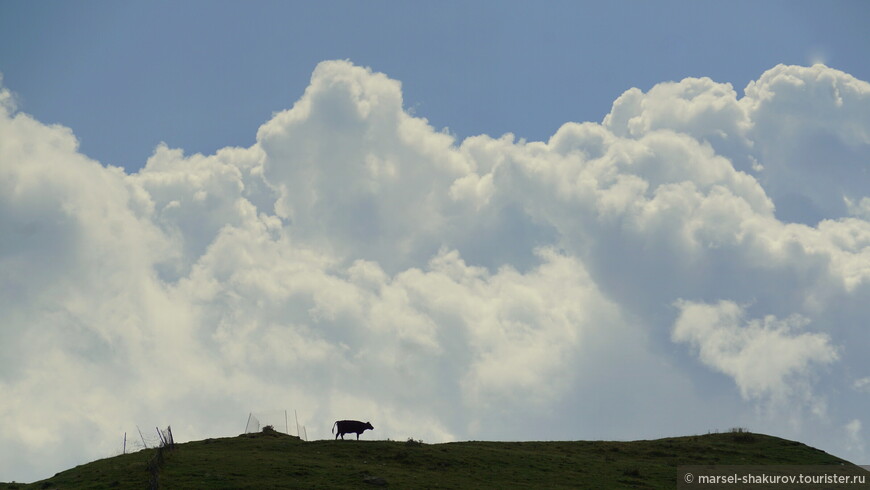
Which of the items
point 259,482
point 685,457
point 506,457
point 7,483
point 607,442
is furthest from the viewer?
point 607,442

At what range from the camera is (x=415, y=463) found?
60375 mm

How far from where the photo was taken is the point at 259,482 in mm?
52219

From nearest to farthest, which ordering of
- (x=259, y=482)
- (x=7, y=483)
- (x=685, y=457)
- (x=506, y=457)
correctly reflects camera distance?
(x=259, y=482) → (x=7, y=483) → (x=506, y=457) → (x=685, y=457)

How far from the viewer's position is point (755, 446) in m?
72.7

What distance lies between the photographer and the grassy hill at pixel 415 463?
53.8 metres

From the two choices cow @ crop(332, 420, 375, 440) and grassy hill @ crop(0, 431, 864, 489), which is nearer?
grassy hill @ crop(0, 431, 864, 489)

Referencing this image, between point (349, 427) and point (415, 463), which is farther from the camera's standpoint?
point (349, 427)

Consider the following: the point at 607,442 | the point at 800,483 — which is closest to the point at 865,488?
the point at 800,483

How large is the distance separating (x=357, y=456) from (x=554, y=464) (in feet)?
49.5

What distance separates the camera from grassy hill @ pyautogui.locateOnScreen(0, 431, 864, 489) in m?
53.8

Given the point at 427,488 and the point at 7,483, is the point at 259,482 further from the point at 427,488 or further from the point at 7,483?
the point at 7,483

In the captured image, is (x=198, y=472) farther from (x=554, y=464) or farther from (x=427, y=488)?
(x=554, y=464)

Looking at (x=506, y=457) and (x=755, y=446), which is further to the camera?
(x=755, y=446)

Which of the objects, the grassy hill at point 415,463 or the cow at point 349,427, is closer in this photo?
the grassy hill at point 415,463
